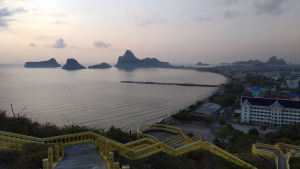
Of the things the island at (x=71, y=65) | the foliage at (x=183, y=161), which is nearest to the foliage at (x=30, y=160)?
the foliage at (x=183, y=161)

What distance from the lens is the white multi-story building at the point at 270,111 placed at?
2655 centimetres

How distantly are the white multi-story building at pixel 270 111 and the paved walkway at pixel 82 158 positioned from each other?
26.3m

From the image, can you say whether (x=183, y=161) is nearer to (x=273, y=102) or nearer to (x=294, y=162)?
(x=294, y=162)

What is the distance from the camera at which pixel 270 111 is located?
27.8m

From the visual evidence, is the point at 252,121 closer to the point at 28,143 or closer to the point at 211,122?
the point at 211,122

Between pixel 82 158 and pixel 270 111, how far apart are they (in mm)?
28119

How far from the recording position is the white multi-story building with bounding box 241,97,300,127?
26547mm

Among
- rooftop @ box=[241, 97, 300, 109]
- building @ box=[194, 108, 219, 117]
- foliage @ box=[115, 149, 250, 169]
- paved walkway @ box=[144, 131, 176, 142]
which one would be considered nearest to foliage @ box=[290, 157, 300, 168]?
foliage @ box=[115, 149, 250, 169]

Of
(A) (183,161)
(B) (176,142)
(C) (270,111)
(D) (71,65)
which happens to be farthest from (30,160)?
(D) (71,65)

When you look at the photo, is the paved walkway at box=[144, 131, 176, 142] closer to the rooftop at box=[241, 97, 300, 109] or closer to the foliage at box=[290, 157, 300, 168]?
the foliage at box=[290, 157, 300, 168]

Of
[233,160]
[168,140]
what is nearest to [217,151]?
[233,160]

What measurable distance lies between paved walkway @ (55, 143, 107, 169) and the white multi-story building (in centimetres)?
Answer: 2628

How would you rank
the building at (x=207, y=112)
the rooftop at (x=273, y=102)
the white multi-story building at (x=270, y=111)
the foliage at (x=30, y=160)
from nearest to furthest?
the foliage at (x=30, y=160)
the rooftop at (x=273, y=102)
the white multi-story building at (x=270, y=111)
the building at (x=207, y=112)

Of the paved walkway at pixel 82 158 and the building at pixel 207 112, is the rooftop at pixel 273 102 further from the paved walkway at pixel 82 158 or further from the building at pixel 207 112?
the paved walkway at pixel 82 158
